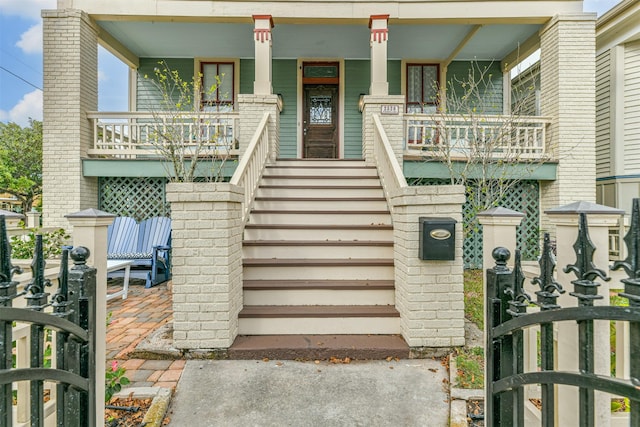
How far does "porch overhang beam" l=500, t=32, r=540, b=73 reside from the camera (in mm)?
7461

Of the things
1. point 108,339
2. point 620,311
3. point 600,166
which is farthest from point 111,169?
point 600,166

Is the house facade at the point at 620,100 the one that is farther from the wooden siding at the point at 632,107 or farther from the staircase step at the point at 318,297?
the staircase step at the point at 318,297

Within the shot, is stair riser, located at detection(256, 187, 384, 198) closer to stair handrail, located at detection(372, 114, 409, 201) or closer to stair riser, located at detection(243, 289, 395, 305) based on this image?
stair handrail, located at detection(372, 114, 409, 201)

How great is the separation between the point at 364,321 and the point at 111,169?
556 centimetres

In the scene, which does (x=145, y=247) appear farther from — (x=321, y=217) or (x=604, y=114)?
(x=604, y=114)

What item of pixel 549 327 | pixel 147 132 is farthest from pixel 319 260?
pixel 147 132

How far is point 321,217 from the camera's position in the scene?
4562 mm

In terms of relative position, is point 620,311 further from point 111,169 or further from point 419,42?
point 419,42

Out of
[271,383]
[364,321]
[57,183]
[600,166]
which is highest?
[600,166]

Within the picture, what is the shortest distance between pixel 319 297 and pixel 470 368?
1.46m

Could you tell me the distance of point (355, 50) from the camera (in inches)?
320

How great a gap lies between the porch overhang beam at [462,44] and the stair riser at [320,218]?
5198 millimetres

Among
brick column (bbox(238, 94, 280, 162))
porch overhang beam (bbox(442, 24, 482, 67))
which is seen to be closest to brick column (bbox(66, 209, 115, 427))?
brick column (bbox(238, 94, 280, 162))

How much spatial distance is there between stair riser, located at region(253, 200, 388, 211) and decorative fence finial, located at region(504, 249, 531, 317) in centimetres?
339
